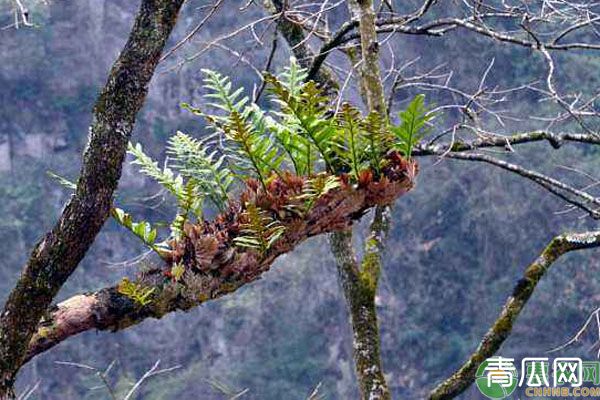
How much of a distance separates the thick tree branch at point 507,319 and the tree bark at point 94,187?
1.22 metres

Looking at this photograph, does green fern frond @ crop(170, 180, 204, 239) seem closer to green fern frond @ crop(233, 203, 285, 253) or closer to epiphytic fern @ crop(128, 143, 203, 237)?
epiphytic fern @ crop(128, 143, 203, 237)

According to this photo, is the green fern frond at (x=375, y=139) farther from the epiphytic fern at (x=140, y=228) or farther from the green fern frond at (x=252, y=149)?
the epiphytic fern at (x=140, y=228)

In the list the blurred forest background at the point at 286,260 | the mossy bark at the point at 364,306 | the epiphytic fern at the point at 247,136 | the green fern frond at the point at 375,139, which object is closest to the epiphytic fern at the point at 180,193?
the epiphytic fern at the point at 247,136

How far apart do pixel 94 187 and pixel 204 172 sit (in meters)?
0.47

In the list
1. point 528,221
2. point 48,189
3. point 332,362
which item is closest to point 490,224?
point 528,221

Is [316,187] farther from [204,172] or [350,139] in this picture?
[204,172]

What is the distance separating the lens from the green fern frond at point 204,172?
1.82m

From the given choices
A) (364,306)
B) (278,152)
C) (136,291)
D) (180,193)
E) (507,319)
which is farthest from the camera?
(364,306)

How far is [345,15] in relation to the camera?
48.0 feet

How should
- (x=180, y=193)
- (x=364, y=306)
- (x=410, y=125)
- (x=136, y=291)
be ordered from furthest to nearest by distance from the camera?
(x=364, y=306) < (x=180, y=193) < (x=410, y=125) < (x=136, y=291)

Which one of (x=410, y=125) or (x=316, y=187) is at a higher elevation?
(x=410, y=125)

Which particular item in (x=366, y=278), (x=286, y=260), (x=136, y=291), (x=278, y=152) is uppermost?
(x=286, y=260)

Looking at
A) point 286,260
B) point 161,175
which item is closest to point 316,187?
point 161,175

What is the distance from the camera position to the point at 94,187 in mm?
1381
